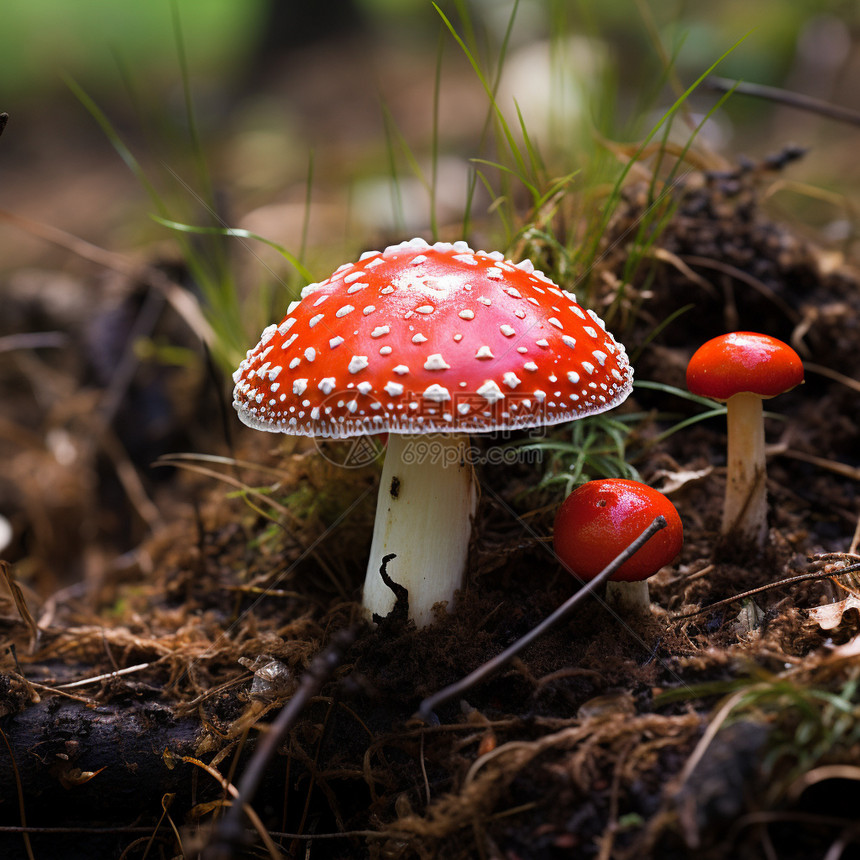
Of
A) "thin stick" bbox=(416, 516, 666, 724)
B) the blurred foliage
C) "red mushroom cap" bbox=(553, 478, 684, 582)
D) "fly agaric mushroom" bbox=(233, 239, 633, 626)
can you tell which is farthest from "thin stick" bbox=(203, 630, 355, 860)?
the blurred foliage

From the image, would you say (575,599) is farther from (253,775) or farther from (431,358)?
(253,775)

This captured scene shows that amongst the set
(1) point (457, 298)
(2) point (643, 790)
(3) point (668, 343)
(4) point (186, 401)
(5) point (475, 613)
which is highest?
(1) point (457, 298)

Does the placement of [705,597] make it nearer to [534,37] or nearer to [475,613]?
[475,613]

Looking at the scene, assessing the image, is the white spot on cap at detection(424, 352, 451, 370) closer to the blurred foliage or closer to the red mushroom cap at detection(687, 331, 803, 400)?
the red mushroom cap at detection(687, 331, 803, 400)

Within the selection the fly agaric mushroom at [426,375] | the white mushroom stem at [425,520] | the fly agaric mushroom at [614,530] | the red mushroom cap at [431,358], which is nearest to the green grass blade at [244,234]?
the fly agaric mushroom at [426,375]

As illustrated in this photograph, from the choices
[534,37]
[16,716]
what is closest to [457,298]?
[16,716]

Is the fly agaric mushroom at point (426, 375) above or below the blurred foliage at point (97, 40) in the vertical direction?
below

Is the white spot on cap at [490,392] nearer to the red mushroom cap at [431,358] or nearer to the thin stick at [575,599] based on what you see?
the red mushroom cap at [431,358]
